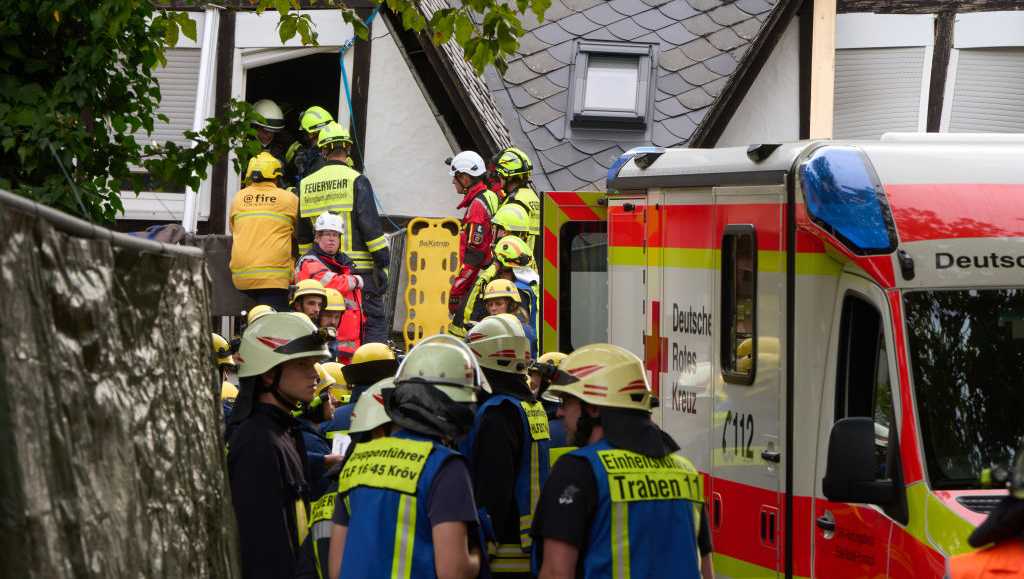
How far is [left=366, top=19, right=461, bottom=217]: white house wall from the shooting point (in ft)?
52.2

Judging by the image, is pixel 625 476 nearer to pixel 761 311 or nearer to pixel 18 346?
pixel 761 311

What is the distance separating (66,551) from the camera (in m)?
2.84

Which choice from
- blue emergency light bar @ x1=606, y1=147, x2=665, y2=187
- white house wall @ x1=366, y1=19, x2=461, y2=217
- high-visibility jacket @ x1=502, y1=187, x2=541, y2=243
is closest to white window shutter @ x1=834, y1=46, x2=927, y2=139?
white house wall @ x1=366, y1=19, x2=461, y2=217

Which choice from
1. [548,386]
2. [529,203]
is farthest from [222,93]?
[548,386]

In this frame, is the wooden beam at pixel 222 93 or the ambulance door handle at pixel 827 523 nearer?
the ambulance door handle at pixel 827 523

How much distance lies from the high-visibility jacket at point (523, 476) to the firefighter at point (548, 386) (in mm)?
152

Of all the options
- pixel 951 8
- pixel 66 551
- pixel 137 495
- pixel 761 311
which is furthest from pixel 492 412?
pixel 951 8

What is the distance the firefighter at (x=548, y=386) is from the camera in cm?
694

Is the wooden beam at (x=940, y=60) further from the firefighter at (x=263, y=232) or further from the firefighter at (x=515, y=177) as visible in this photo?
the firefighter at (x=263, y=232)

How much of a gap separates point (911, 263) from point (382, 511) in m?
2.19

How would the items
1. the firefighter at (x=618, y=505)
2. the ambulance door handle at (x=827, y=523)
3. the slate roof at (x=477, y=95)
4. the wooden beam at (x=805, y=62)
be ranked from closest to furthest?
the firefighter at (x=618, y=505) → the ambulance door handle at (x=827, y=523) → the slate roof at (x=477, y=95) → the wooden beam at (x=805, y=62)

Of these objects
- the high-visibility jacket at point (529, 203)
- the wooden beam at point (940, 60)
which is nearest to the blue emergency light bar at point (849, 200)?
the high-visibility jacket at point (529, 203)

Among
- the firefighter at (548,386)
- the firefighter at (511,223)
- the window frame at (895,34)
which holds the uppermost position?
the window frame at (895,34)

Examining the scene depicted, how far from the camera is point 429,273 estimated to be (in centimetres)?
1472
